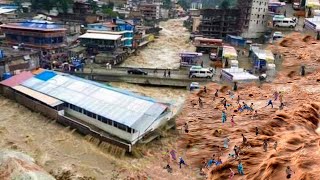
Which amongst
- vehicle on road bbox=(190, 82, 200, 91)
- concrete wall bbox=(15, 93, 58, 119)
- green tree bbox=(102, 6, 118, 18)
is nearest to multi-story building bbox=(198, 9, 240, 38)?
green tree bbox=(102, 6, 118, 18)

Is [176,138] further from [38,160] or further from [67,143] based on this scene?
[38,160]

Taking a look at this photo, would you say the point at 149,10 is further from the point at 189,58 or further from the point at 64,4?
the point at 189,58

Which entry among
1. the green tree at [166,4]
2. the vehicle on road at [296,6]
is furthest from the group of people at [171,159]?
the green tree at [166,4]

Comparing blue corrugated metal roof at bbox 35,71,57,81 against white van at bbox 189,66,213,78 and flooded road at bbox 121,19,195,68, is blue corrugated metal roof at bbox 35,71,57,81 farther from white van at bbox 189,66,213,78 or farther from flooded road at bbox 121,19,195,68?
flooded road at bbox 121,19,195,68

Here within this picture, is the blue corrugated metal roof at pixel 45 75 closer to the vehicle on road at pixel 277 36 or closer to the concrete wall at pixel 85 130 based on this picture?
the concrete wall at pixel 85 130

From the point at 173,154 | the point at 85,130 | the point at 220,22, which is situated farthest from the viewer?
the point at 220,22

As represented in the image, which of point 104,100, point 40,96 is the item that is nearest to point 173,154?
point 104,100
